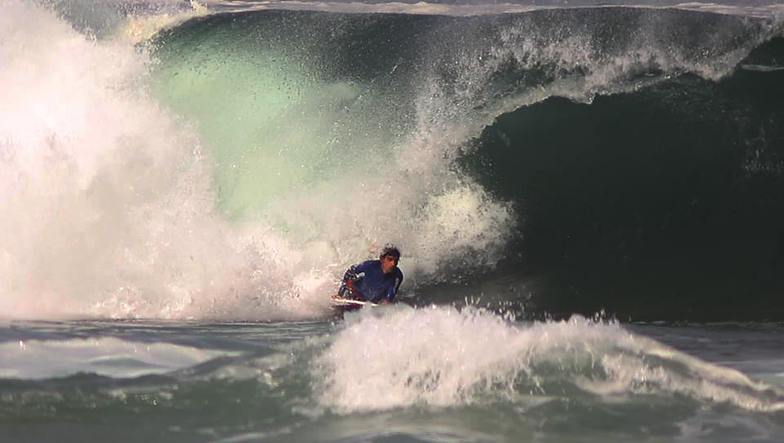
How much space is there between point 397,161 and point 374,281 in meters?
2.00

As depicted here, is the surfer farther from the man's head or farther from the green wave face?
the green wave face

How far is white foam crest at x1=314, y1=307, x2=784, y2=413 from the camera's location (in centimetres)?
422

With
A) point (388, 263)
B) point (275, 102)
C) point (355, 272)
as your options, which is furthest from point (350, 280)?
point (275, 102)

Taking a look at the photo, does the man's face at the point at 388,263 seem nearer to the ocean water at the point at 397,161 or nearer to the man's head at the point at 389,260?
the man's head at the point at 389,260

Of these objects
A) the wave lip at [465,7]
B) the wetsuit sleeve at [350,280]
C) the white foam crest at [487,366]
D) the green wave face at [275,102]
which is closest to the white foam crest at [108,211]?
the green wave face at [275,102]

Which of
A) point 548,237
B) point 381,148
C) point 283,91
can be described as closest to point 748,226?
point 548,237

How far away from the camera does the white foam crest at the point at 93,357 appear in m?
4.39

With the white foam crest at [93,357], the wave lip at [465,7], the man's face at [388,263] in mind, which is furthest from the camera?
the wave lip at [465,7]

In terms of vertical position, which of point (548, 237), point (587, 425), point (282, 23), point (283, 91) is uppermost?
point (282, 23)

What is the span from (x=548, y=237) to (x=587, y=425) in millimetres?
4651

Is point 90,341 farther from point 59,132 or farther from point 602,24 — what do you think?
point 602,24

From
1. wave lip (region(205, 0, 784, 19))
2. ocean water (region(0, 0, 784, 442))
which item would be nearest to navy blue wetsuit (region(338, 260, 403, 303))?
ocean water (region(0, 0, 784, 442))

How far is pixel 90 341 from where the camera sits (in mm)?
4930

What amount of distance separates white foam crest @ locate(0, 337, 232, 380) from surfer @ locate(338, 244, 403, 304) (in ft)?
7.06
